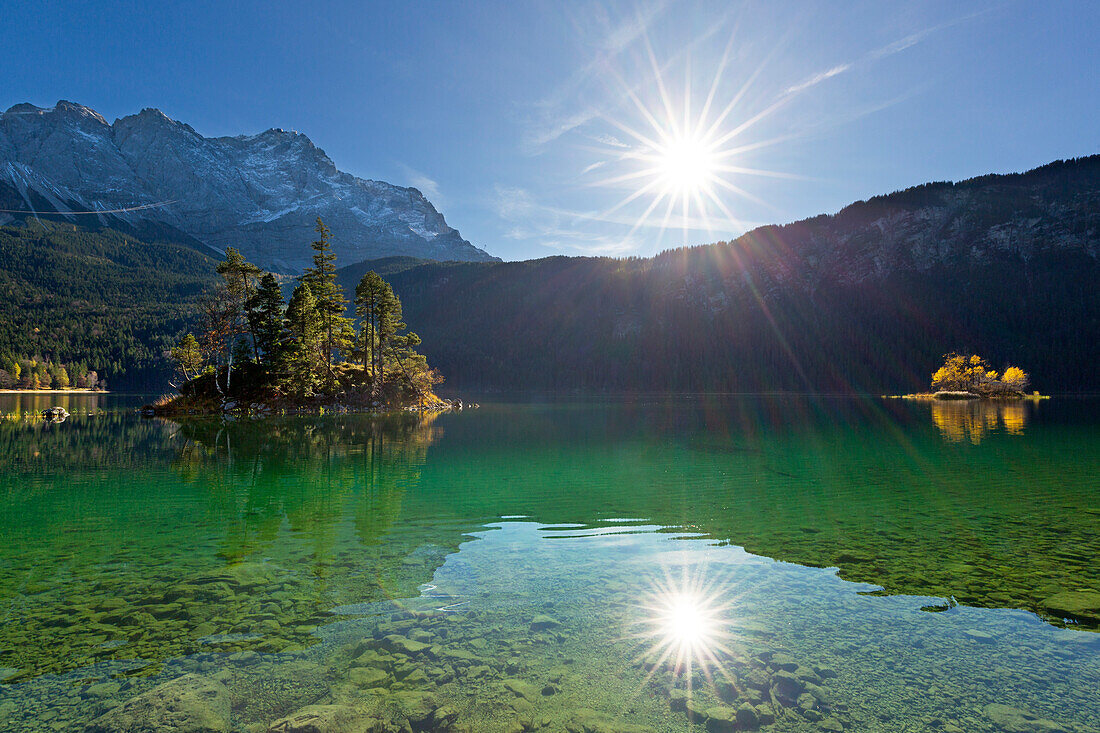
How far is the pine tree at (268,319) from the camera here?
58344 millimetres

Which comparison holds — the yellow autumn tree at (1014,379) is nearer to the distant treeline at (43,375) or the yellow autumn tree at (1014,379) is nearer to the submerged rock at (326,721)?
the submerged rock at (326,721)

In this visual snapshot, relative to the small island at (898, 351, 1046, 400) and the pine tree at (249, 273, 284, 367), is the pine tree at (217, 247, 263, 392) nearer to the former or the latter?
the pine tree at (249, 273, 284, 367)

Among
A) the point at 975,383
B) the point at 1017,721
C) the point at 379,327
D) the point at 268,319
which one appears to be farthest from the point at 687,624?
the point at 975,383

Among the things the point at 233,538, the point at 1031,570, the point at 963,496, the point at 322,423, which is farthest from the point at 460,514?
the point at 322,423

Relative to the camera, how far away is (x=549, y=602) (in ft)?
29.9

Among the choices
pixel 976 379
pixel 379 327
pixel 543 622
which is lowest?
pixel 543 622

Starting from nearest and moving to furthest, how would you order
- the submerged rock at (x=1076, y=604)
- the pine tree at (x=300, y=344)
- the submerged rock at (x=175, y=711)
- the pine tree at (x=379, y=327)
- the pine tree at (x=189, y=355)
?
the submerged rock at (x=175, y=711) < the submerged rock at (x=1076, y=604) < the pine tree at (x=300, y=344) < the pine tree at (x=189, y=355) < the pine tree at (x=379, y=327)

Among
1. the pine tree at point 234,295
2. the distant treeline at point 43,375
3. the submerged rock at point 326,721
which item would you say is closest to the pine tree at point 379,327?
the pine tree at point 234,295

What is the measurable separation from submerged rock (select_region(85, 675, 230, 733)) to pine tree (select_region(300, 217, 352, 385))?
6082cm

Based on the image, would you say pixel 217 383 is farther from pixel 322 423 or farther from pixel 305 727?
pixel 305 727

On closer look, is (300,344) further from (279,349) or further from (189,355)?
Result: (189,355)

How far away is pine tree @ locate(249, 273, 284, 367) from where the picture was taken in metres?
58.3

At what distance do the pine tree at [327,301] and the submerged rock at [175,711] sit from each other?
60.8 m

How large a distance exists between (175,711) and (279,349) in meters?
59.5
